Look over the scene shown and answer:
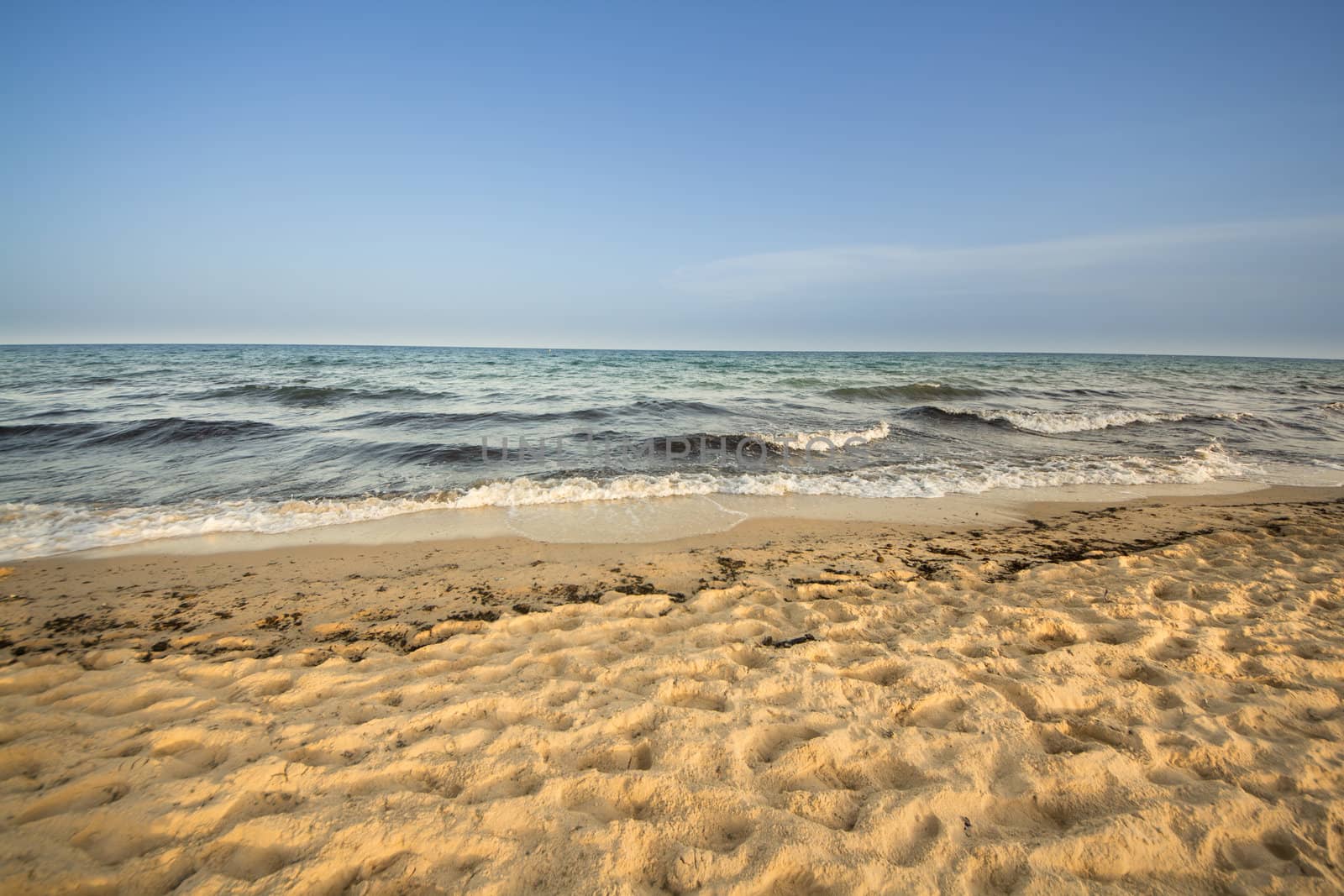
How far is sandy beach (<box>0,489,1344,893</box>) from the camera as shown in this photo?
192cm

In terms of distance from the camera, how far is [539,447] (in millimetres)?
11141

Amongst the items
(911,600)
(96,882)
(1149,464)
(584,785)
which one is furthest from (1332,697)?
(1149,464)

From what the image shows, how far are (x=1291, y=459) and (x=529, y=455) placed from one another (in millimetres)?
15893

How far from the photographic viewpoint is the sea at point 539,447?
7355 millimetres

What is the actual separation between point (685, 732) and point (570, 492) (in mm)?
5436

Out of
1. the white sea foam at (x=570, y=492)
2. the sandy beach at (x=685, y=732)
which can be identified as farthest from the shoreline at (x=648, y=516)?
the sandy beach at (x=685, y=732)

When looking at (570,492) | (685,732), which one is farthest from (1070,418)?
(685,732)

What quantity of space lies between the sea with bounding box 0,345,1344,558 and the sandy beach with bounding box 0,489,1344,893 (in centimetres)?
280

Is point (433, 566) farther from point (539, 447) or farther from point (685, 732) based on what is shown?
point (539, 447)

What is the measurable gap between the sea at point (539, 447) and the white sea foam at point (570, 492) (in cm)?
4

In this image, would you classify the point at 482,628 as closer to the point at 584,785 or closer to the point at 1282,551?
the point at 584,785

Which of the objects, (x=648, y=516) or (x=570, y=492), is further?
(x=570, y=492)

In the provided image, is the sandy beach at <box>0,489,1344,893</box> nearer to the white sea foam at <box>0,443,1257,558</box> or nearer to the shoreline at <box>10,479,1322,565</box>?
the shoreline at <box>10,479,1322,565</box>

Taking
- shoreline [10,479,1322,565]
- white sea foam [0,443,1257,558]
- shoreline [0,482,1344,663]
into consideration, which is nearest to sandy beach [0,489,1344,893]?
shoreline [0,482,1344,663]
